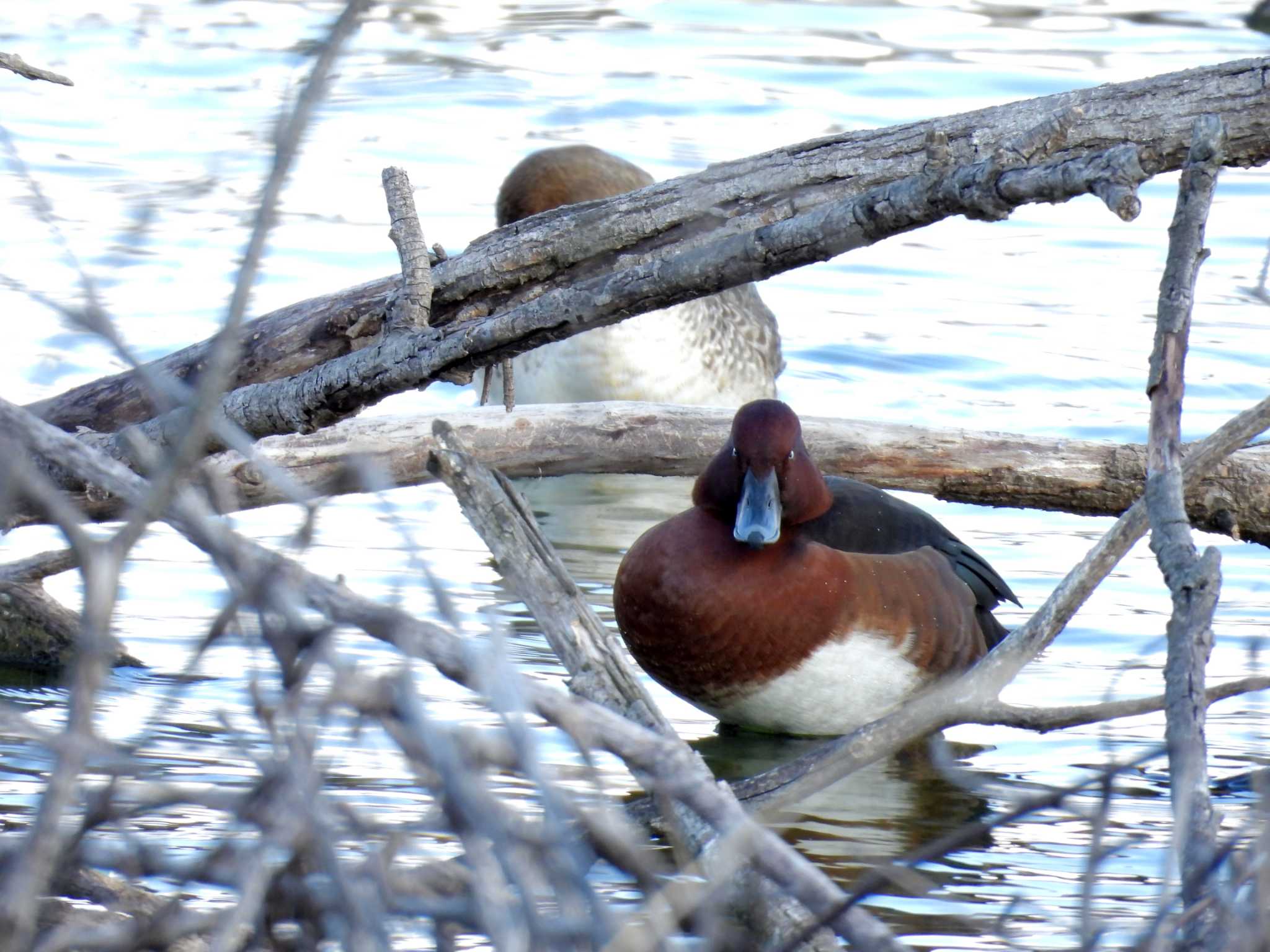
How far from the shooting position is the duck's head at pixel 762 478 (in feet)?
16.9

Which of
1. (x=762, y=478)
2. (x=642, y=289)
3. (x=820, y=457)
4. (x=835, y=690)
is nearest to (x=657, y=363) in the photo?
(x=820, y=457)

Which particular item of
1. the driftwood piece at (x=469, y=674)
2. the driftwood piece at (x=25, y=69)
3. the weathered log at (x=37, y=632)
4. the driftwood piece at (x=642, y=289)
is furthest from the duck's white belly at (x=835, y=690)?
the driftwood piece at (x=469, y=674)

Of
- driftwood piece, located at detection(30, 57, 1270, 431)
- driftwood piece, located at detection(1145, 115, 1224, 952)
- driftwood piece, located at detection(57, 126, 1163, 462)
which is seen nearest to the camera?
driftwood piece, located at detection(1145, 115, 1224, 952)

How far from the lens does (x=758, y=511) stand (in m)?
5.14

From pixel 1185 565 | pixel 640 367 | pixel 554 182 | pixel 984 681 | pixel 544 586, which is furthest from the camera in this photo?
pixel 640 367

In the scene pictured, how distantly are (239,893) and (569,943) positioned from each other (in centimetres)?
39

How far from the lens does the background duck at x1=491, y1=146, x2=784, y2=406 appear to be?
25.5 feet

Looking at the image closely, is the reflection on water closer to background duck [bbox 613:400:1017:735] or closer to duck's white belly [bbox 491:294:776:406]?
background duck [bbox 613:400:1017:735]

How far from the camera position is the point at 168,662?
552cm

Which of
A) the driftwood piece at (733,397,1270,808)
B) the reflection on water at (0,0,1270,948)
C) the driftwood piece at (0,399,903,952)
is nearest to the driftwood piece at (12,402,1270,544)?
the reflection on water at (0,0,1270,948)

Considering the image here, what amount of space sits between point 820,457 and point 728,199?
1.59 meters

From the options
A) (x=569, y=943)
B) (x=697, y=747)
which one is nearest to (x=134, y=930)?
(x=569, y=943)

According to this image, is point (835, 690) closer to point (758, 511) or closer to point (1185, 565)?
point (758, 511)

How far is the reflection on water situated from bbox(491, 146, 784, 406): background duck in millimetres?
444
